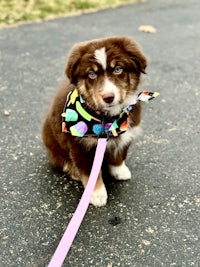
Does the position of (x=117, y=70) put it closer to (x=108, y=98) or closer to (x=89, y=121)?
(x=108, y=98)

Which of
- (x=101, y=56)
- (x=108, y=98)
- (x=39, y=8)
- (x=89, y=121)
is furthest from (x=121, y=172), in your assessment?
(x=39, y=8)

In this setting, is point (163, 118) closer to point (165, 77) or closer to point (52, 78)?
point (165, 77)

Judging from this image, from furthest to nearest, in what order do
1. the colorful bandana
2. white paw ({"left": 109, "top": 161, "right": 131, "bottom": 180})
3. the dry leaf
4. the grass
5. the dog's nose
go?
the grass < the dry leaf < white paw ({"left": 109, "top": 161, "right": 131, "bottom": 180}) < the colorful bandana < the dog's nose

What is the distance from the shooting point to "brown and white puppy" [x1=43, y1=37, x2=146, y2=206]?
286 centimetres

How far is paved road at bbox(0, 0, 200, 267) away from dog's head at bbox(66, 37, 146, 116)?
0.74 meters

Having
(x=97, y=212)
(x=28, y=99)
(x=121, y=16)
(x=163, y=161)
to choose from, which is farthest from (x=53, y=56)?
(x=97, y=212)

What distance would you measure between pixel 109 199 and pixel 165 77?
250cm

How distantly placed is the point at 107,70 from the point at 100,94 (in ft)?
0.53

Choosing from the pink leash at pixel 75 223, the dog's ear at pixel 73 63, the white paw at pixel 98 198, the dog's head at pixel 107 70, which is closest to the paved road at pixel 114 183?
the white paw at pixel 98 198

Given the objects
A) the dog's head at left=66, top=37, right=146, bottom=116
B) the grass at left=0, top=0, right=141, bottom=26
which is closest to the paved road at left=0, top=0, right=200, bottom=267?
the dog's head at left=66, top=37, right=146, bottom=116

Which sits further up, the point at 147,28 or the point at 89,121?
the point at 89,121

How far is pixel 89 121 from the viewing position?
3076 millimetres

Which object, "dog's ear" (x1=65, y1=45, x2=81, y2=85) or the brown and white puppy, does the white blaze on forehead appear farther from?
"dog's ear" (x1=65, y1=45, x2=81, y2=85)

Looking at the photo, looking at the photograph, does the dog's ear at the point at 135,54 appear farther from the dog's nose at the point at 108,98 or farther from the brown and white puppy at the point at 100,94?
the dog's nose at the point at 108,98
